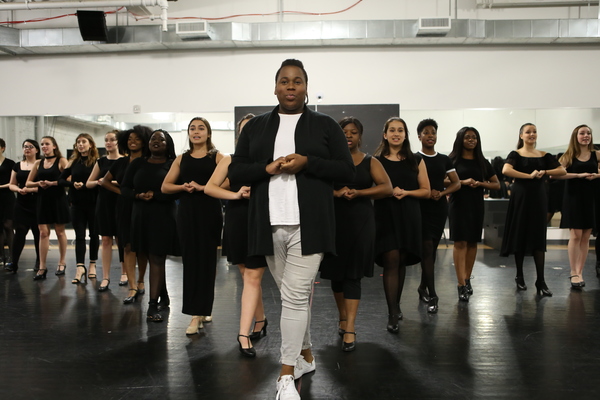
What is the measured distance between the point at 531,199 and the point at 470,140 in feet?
2.78

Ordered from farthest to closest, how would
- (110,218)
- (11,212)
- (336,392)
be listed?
(11,212) < (110,218) < (336,392)

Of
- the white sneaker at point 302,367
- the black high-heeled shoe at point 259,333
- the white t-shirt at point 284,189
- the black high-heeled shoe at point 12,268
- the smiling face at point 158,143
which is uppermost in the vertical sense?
the smiling face at point 158,143

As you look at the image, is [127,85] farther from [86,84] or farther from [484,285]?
[484,285]

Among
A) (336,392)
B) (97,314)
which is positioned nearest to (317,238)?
(336,392)

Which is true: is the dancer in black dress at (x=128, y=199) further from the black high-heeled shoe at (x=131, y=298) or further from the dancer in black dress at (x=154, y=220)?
the dancer in black dress at (x=154, y=220)

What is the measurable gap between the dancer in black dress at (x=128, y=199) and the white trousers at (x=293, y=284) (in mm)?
2279

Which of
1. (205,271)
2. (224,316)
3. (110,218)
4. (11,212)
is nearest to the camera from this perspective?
(205,271)

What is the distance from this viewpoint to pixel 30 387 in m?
2.73

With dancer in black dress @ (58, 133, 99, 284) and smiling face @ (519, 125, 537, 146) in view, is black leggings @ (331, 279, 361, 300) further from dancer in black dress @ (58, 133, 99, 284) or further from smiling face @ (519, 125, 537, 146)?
dancer in black dress @ (58, 133, 99, 284)

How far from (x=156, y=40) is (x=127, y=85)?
1034 millimetres

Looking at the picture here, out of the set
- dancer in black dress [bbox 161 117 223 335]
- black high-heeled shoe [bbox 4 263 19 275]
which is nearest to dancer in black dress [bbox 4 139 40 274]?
black high-heeled shoe [bbox 4 263 19 275]

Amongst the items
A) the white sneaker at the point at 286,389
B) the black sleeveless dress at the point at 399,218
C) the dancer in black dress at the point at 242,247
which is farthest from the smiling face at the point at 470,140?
the white sneaker at the point at 286,389

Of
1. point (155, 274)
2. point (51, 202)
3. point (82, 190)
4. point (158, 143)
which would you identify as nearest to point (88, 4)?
point (51, 202)

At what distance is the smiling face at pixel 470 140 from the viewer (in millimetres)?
4766
